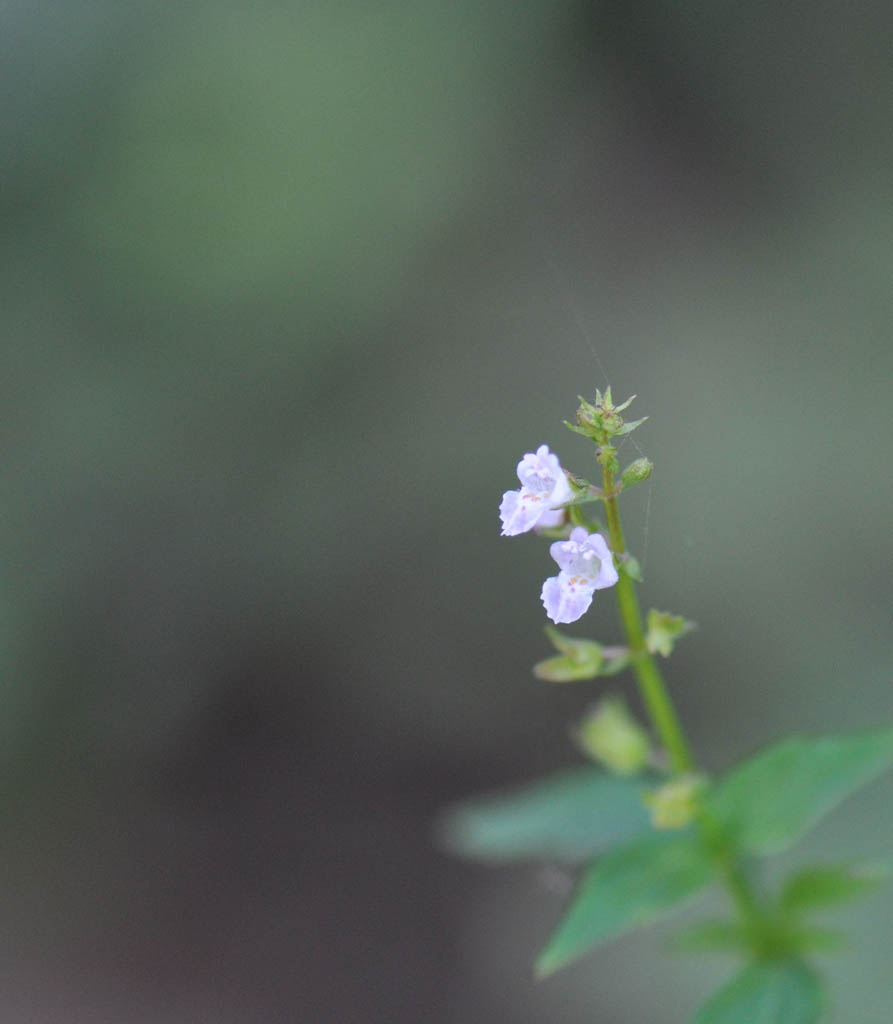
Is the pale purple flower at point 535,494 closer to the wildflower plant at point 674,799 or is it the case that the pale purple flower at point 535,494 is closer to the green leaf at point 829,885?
the wildflower plant at point 674,799

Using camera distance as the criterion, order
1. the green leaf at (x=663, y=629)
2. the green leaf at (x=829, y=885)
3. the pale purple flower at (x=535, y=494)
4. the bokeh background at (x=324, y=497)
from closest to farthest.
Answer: the pale purple flower at (x=535, y=494), the green leaf at (x=663, y=629), the green leaf at (x=829, y=885), the bokeh background at (x=324, y=497)

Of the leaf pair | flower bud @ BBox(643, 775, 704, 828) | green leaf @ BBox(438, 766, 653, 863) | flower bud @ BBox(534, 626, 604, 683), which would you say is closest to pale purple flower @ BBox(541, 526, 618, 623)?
flower bud @ BBox(534, 626, 604, 683)

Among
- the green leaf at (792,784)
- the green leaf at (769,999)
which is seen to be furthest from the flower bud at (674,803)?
the green leaf at (769,999)

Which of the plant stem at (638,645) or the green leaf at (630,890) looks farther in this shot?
the green leaf at (630,890)

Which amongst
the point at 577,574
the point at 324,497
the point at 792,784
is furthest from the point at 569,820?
the point at 324,497

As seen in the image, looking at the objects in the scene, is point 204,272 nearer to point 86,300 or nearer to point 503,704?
point 86,300

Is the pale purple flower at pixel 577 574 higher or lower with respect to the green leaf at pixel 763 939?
higher

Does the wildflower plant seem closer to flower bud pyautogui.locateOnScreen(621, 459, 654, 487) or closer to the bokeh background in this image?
flower bud pyautogui.locateOnScreen(621, 459, 654, 487)
